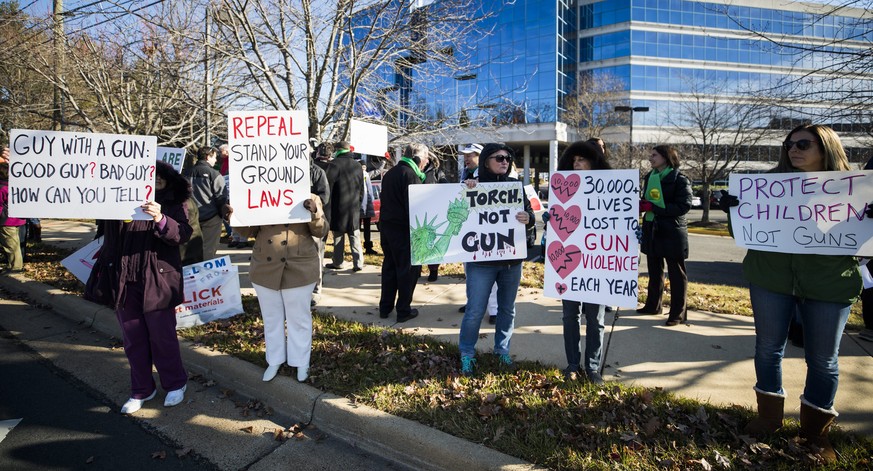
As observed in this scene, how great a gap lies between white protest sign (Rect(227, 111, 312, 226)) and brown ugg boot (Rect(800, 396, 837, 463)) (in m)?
3.74

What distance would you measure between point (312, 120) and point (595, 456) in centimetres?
630

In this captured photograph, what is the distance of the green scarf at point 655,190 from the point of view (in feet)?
16.9

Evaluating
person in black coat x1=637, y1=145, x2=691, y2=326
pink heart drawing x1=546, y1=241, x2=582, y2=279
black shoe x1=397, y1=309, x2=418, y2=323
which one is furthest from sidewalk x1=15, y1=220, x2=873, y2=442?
pink heart drawing x1=546, y1=241, x2=582, y2=279

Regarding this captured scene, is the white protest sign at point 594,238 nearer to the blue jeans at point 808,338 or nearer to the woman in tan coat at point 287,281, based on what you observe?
the blue jeans at point 808,338

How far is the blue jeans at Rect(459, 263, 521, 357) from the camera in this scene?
13.0ft

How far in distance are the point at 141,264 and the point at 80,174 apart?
0.85 m

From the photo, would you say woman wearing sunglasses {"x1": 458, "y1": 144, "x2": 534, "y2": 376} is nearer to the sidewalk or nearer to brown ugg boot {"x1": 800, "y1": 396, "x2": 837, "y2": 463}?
the sidewalk

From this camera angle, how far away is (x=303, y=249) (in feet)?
13.0

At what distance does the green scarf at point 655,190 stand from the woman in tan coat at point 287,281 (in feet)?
11.8

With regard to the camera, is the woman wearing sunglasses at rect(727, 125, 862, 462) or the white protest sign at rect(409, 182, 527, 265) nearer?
the woman wearing sunglasses at rect(727, 125, 862, 462)

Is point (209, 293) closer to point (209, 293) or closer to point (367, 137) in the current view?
point (209, 293)

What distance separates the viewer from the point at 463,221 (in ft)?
13.4

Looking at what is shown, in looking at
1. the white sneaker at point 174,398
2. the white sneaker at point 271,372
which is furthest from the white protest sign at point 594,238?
the white sneaker at point 174,398

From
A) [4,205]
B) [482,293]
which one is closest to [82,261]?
[4,205]
